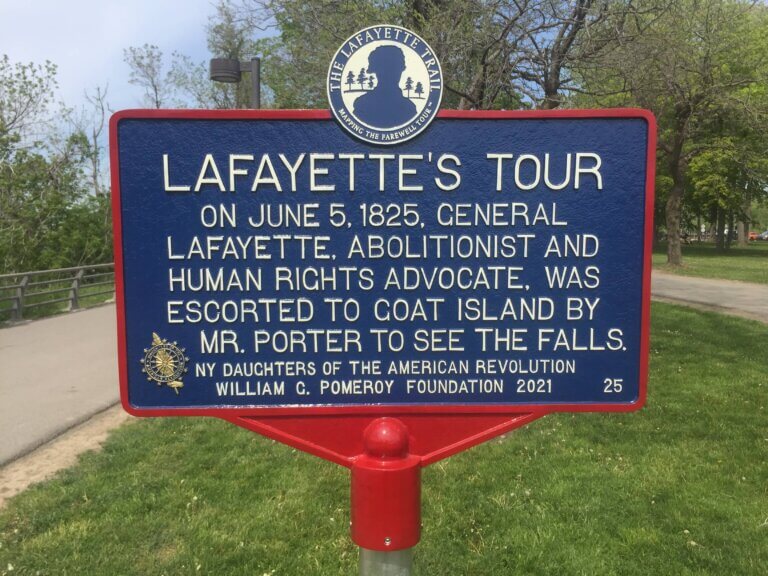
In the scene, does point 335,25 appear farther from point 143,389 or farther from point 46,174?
point 46,174

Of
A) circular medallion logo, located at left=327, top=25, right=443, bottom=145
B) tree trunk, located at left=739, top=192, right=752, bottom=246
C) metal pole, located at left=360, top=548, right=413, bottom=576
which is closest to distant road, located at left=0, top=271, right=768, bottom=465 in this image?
metal pole, located at left=360, top=548, right=413, bottom=576

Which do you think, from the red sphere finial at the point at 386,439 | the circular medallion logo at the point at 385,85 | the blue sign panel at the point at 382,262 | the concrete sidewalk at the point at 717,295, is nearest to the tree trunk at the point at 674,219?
the concrete sidewalk at the point at 717,295

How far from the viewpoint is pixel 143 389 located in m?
2.02

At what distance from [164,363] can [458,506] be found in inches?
102

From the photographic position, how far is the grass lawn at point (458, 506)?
3.36 m

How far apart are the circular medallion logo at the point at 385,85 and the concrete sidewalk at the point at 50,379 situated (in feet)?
15.0

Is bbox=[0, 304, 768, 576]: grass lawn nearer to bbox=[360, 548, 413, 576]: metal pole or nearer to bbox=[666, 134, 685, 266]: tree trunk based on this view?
bbox=[360, 548, 413, 576]: metal pole

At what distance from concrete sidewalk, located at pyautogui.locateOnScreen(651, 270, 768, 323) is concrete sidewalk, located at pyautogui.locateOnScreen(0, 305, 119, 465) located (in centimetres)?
1113

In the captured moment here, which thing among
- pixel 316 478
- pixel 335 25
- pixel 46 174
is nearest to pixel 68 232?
pixel 46 174

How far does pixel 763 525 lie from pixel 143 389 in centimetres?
368

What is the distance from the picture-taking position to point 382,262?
2.01 metres

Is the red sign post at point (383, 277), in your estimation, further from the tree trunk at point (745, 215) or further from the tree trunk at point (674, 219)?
the tree trunk at point (745, 215)

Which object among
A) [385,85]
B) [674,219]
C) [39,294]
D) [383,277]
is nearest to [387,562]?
[383,277]

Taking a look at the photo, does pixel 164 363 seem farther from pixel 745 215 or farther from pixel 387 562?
pixel 745 215
